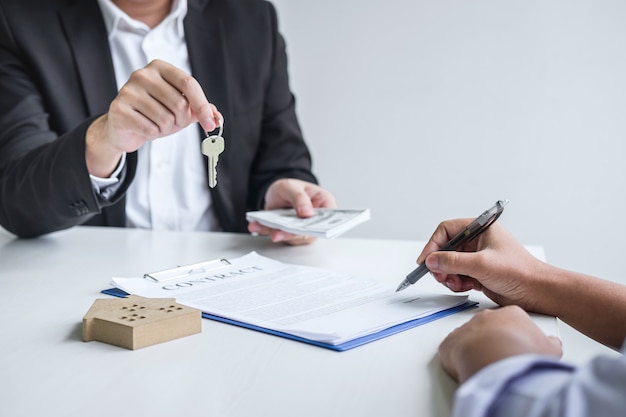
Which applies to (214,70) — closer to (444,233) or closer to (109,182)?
(109,182)

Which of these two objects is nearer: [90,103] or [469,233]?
[469,233]

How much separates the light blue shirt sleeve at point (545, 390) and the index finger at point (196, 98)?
647 mm

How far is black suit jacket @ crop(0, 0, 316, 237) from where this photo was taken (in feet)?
4.51

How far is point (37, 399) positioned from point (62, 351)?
5.1 inches

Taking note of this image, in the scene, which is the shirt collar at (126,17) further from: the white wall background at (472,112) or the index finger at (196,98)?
the white wall background at (472,112)

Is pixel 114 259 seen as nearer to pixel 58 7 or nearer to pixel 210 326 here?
pixel 210 326

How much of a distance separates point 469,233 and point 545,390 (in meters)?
0.49

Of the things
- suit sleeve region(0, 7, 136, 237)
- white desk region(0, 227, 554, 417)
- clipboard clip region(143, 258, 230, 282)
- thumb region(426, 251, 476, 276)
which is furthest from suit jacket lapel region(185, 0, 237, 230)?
thumb region(426, 251, 476, 276)

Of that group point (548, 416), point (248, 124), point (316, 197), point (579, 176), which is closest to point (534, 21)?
point (579, 176)

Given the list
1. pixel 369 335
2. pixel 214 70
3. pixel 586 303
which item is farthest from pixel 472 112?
pixel 369 335

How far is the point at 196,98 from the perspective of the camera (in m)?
1.06

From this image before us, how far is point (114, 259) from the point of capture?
48.3 inches

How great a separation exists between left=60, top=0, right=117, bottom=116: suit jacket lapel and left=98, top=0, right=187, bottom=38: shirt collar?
0.10ft

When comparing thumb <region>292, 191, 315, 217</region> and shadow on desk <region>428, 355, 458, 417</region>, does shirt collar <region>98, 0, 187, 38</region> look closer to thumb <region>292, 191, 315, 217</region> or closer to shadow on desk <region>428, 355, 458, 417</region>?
thumb <region>292, 191, 315, 217</region>
